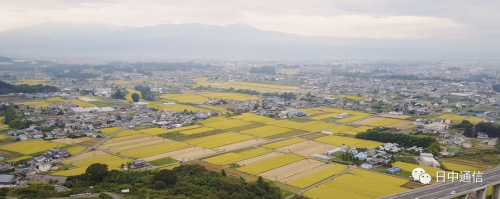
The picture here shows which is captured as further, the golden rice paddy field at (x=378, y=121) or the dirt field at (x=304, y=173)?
the golden rice paddy field at (x=378, y=121)

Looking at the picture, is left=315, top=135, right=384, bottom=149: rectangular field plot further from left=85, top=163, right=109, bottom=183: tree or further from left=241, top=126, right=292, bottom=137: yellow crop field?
left=85, top=163, right=109, bottom=183: tree

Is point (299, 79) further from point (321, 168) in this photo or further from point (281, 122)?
point (321, 168)

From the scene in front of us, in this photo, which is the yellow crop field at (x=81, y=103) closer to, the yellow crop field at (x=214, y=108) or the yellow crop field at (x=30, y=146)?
the yellow crop field at (x=214, y=108)

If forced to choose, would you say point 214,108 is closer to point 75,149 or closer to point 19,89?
point 75,149

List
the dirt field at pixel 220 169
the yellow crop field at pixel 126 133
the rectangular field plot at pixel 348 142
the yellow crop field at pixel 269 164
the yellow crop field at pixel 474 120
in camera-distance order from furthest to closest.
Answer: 1. the yellow crop field at pixel 474 120
2. the yellow crop field at pixel 126 133
3. the rectangular field plot at pixel 348 142
4. the yellow crop field at pixel 269 164
5. the dirt field at pixel 220 169

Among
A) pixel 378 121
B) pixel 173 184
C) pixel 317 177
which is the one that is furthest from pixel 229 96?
pixel 173 184

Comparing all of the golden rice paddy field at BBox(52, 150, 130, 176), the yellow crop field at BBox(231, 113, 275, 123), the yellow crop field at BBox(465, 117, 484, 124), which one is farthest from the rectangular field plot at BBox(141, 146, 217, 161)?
the yellow crop field at BBox(465, 117, 484, 124)

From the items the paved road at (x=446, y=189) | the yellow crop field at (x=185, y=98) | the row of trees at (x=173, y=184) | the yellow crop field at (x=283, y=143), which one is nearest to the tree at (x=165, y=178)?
the row of trees at (x=173, y=184)

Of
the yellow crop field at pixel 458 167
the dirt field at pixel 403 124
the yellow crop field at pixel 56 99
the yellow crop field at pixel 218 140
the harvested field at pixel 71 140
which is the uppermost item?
the yellow crop field at pixel 56 99
